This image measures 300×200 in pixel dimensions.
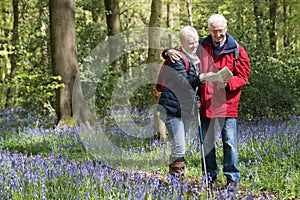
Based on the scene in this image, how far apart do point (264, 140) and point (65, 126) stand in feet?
15.6

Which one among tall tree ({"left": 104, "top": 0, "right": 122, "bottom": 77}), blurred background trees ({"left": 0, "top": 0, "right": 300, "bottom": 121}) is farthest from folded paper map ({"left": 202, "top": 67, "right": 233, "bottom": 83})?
tall tree ({"left": 104, "top": 0, "right": 122, "bottom": 77})

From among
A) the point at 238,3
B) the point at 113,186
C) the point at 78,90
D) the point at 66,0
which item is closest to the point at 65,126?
the point at 78,90

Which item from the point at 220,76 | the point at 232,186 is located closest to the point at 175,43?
the point at 220,76

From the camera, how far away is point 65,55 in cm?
1000

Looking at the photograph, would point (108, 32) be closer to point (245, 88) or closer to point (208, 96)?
point (245, 88)

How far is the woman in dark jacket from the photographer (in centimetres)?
429

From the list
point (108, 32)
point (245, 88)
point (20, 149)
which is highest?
point (108, 32)

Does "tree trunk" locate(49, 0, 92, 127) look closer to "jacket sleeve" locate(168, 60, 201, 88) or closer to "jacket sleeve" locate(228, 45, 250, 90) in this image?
"jacket sleeve" locate(168, 60, 201, 88)

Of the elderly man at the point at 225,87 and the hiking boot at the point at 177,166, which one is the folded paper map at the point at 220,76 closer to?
the elderly man at the point at 225,87

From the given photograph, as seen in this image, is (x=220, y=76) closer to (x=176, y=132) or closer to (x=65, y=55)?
(x=176, y=132)

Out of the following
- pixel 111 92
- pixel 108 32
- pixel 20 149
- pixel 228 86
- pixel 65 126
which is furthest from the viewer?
pixel 108 32

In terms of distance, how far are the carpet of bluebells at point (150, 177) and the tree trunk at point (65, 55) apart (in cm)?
225

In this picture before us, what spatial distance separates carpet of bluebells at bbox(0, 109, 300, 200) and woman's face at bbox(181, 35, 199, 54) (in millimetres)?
1358

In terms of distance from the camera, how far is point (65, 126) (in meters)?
9.37
